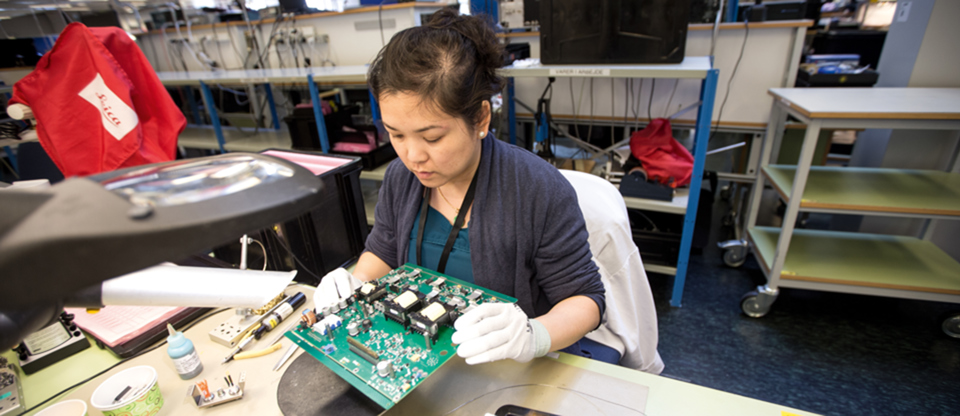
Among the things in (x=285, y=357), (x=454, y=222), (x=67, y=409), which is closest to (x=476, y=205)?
(x=454, y=222)

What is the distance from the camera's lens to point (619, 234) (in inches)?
39.7

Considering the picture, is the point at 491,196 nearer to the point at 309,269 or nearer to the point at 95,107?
the point at 309,269

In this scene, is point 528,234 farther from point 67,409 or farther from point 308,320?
point 67,409

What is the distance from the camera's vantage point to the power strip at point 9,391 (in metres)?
0.78

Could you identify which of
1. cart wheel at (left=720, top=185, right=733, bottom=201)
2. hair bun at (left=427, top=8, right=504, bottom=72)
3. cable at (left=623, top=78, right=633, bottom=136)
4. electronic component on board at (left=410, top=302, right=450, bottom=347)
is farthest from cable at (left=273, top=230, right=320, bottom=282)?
cart wheel at (left=720, top=185, right=733, bottom=201)

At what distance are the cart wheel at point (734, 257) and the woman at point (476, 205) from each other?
187 cm

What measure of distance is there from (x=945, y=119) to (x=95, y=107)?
10.5 ft

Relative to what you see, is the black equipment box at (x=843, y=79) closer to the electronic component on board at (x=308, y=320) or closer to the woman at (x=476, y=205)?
the woman at (x=476, y=205)

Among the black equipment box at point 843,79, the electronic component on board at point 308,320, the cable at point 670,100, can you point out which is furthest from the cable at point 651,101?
the electronic component on board at point 308,320

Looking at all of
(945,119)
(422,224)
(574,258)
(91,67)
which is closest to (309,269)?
(422,224)

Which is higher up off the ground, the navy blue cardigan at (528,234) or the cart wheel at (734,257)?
the navy blue cardigan at (528,234)

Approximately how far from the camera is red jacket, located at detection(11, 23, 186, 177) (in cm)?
150

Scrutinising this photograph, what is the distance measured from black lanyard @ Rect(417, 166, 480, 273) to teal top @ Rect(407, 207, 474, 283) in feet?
0.04

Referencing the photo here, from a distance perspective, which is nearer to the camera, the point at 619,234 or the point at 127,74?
the point at 619,234
